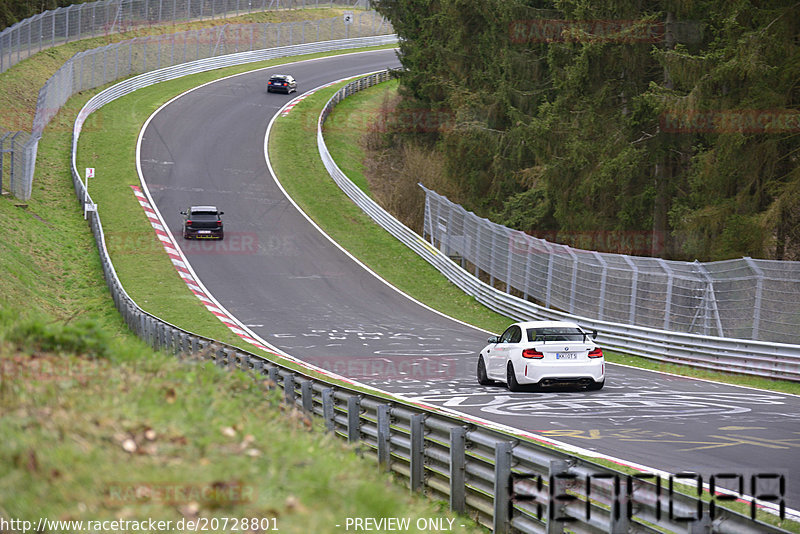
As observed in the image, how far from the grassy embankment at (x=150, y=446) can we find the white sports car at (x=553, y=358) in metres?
8.85

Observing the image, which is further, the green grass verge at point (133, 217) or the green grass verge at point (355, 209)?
the green grass verge at point (355, 209)

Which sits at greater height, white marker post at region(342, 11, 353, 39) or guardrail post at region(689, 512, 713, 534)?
white marker post at region(342, 11, 353, 39)

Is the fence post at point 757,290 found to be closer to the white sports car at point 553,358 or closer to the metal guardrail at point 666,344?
the metal guardrail at point 666,344

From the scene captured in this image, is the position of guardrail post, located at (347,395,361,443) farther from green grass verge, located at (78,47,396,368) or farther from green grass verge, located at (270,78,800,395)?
green grass verge, located at (78,47,396,368)

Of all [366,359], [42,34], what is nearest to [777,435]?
[366,359]

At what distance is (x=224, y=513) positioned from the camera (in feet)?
17.3

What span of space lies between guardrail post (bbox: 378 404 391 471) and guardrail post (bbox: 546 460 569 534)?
138 inches

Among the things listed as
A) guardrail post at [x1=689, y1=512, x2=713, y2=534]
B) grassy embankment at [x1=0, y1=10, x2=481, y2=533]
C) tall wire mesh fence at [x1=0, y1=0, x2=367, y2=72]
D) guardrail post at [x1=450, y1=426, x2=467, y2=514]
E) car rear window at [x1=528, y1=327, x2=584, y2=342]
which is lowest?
car rear window at [x1=528, y1=327, x2=584, y2=342]

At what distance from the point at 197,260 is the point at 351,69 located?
1932 inches

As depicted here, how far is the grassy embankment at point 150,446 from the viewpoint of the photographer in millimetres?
5238

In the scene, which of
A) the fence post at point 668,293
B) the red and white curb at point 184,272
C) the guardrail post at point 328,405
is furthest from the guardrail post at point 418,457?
the red and white curb at point 184,272

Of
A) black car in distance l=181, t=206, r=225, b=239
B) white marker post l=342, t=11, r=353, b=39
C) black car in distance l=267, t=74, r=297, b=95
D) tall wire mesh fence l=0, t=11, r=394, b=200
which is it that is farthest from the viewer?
white marker post l=342, t=11, r=353, b=39

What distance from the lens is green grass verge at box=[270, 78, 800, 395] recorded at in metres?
32.0

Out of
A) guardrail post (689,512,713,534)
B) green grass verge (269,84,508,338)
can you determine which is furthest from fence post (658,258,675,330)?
guardrail post (689,512,713,534)
